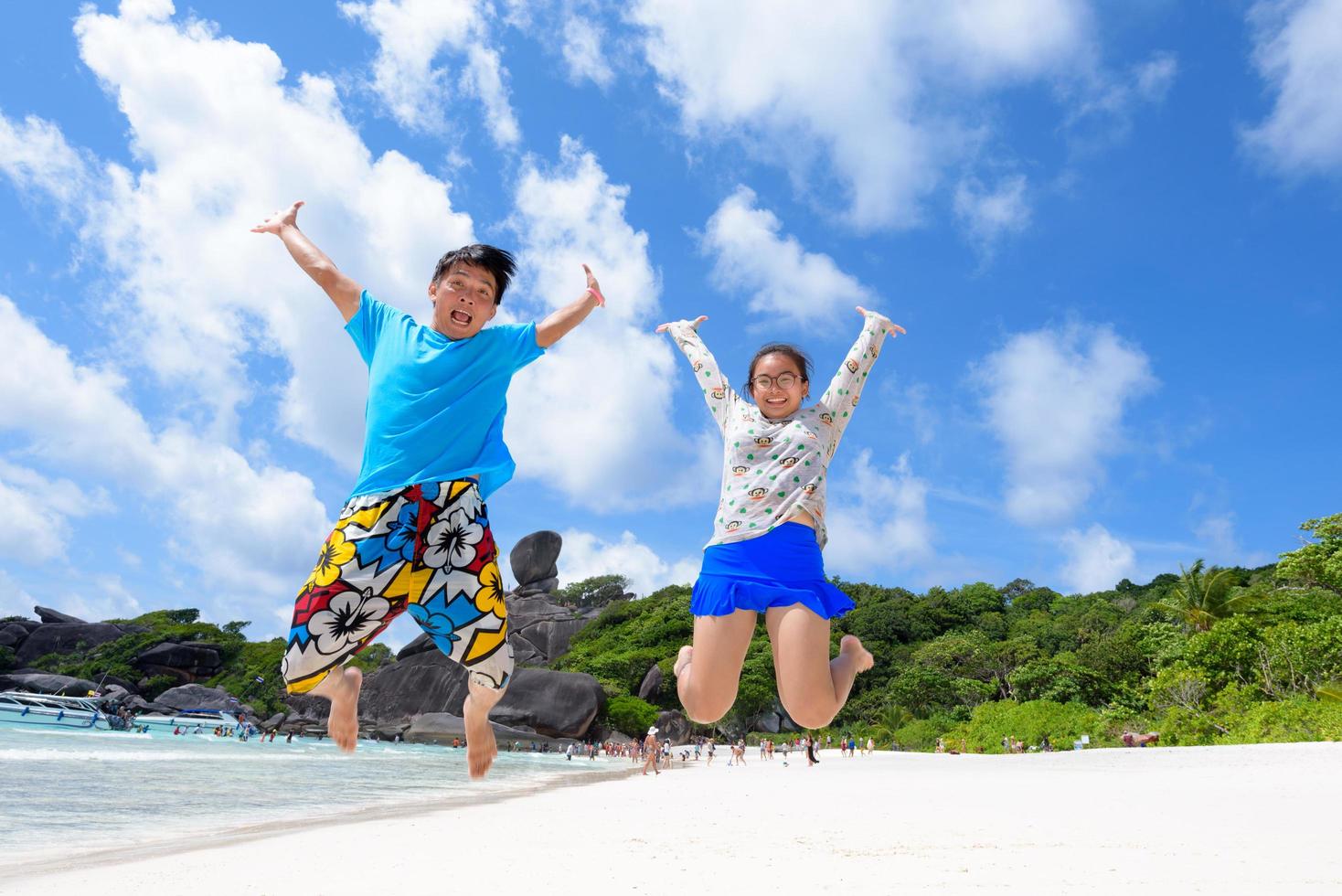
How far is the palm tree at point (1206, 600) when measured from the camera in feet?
93.4

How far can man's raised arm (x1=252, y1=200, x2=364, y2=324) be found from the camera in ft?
12.4

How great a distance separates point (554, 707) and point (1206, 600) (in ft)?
93.3

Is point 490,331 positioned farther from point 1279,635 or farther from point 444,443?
point 1279,635

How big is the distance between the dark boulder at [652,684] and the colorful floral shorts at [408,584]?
143 feet

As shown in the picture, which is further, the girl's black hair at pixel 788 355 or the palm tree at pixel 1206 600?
the palm tree at pixel 1206 600

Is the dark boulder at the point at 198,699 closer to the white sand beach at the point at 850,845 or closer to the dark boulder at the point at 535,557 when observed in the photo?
the dark boulder at the point at 535,557

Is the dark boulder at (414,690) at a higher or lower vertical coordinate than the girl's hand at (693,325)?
lower

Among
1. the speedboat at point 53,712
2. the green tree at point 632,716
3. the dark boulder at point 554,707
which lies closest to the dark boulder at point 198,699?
the speedboat at point 53,712

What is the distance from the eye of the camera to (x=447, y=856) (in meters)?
8.78

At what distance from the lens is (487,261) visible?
3.65 metres

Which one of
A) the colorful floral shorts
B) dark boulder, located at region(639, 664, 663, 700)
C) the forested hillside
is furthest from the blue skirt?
dark boulder, located at region(639, 664, 663, 700)

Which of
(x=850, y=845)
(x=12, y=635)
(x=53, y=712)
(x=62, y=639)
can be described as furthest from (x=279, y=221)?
(x=12, y=635)

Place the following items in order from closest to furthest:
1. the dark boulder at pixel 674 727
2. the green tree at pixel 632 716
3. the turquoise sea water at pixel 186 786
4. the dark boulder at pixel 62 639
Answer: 1. the turquoise sea water at pixel 186 786
2. the green tree at pixel 632 716
3. the dark boulder at pixel 674 727
4. the dark boulder at pixel 62 639

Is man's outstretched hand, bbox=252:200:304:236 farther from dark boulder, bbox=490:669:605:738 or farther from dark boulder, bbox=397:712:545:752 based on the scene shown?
dark boulder, bbox=397:712:545:752
